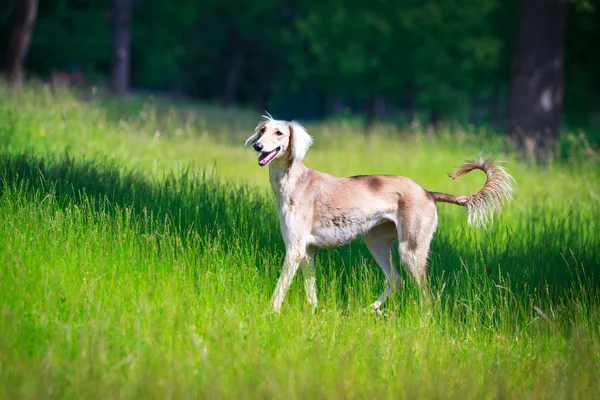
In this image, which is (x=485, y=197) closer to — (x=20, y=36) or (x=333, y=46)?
(x=20, y=36)

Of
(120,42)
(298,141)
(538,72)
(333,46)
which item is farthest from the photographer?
(120,42)

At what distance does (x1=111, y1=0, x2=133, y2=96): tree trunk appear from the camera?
26266 millimetres

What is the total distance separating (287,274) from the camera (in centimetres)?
551

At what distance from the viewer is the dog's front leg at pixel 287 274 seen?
5387mm

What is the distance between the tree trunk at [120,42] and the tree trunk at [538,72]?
Result: 16464 mm

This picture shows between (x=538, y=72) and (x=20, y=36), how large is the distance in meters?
13.5

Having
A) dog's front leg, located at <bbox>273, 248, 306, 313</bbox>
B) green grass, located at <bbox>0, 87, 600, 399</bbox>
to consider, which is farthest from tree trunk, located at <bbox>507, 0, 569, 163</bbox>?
dog's front leg, located at <bbox>273, 248, 306, 313</bbox>

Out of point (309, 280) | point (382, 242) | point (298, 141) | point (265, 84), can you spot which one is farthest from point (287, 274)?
point (265, 84)

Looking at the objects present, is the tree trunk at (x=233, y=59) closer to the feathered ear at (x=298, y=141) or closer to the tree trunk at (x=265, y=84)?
the tree trunk at (x=265, y=84)

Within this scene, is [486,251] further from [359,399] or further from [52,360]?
[52,360]

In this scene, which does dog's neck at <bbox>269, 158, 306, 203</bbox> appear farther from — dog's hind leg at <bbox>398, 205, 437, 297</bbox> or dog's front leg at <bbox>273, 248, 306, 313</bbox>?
dog's hind leg at <bbox>398, 205, 437, 297</bbox>

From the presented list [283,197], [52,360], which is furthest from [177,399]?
[283,197]

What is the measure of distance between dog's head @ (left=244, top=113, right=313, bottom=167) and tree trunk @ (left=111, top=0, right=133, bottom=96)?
22524mm

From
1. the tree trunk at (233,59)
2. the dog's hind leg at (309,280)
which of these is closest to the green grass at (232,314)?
the dog's hind leg at (309,280)
